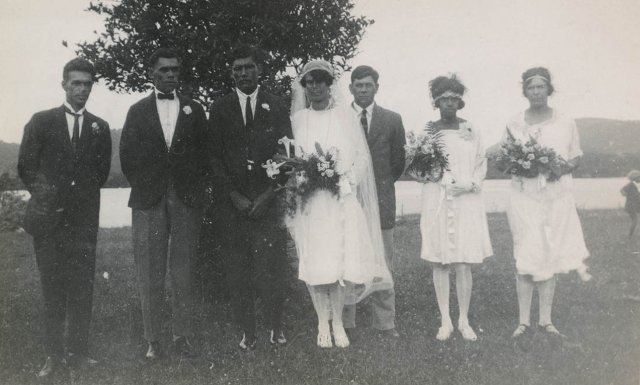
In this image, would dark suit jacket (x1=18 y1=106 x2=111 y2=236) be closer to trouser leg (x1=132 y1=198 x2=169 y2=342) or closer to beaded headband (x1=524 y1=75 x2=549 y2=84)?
trouser leg (x1=132 y1=198 x2=169 y2=342)

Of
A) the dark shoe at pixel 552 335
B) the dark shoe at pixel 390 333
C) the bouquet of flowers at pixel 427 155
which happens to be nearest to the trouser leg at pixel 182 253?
the dark shoe at pixel 390 333

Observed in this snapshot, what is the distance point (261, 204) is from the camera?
16.2ft

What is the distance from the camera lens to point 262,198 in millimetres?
4938

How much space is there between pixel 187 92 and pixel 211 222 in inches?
58.9

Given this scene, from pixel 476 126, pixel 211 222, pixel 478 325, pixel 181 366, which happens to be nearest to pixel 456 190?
pixel 476 126

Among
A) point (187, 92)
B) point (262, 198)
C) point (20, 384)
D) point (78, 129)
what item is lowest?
point (20, 384)

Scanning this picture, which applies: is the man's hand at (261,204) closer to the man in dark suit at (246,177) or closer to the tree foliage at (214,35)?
the man in dark suit at (246,177)

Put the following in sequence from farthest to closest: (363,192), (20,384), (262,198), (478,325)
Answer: (478,325), (363,192), (262,198), (20,384)

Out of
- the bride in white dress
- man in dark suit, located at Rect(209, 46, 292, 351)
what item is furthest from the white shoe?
man in dark suit, located at Rect(209, 46, 292, 351)

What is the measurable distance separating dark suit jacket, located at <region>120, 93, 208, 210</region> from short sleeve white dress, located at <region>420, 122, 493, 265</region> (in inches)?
96.0

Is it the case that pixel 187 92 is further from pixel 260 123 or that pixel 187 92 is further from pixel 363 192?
pixel 363 192

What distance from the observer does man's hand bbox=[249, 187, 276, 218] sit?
4918 millimetres

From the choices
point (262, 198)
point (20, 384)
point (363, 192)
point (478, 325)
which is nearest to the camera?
point (20, 384)

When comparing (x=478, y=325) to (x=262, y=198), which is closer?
(x=262, y=198)
